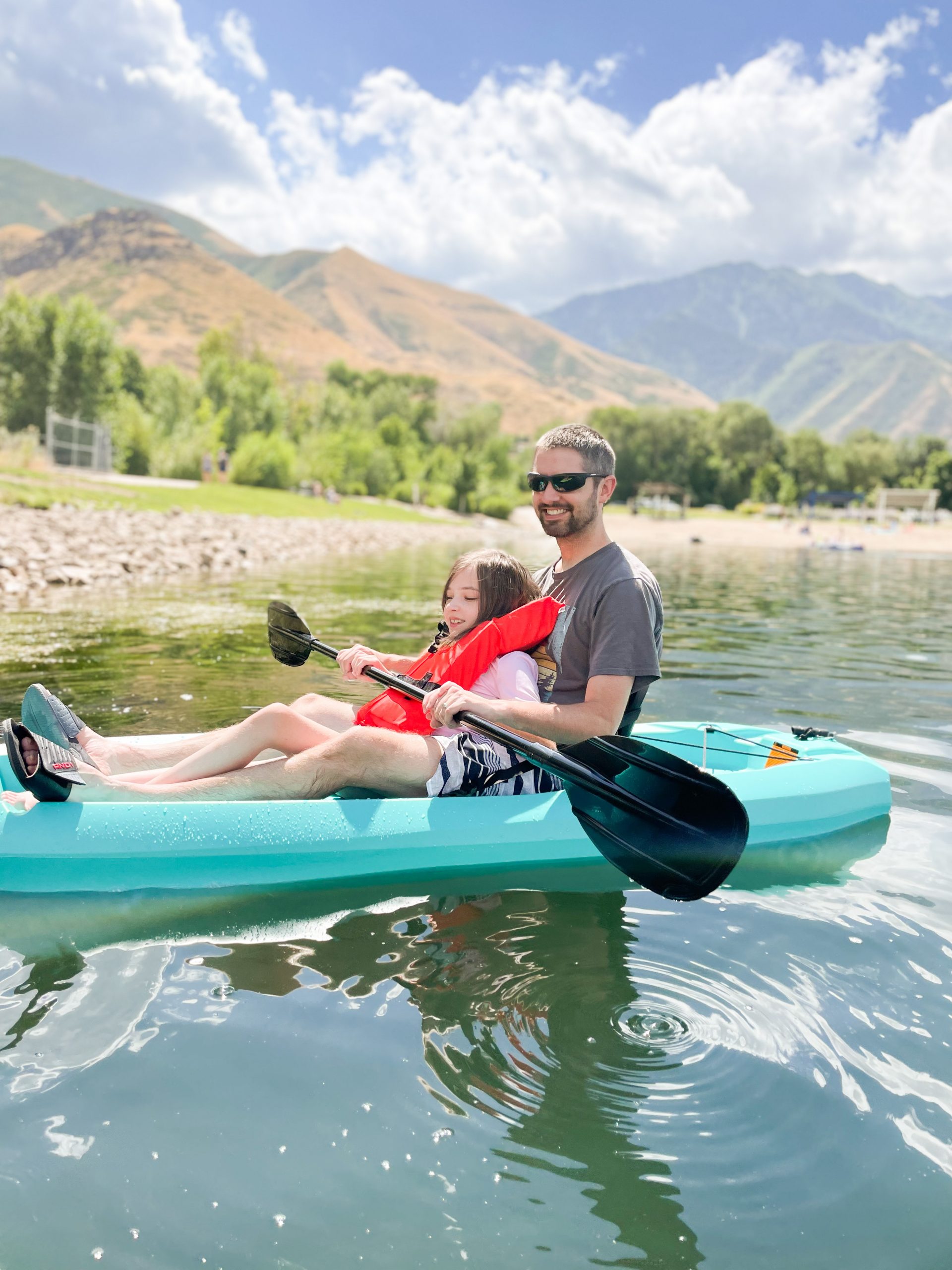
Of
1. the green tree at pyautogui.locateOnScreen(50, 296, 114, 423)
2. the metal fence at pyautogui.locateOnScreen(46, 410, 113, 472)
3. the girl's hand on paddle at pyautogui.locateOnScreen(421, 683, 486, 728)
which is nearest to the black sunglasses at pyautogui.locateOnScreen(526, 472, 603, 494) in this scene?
the girl's hand on paddle at pyautogui.locateOnScreen(421, 683, 486, 728)

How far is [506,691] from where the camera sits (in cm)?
368

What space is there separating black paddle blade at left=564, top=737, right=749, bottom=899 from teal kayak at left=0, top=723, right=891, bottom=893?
1.36 feet

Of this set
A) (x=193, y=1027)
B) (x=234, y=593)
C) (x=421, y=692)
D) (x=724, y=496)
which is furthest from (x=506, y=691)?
(x=724, y=496)

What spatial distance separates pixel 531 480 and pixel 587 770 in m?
1.10

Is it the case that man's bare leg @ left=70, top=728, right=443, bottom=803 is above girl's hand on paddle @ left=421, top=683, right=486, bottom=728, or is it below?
below

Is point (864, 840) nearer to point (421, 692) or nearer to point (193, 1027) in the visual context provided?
point (421, 692)

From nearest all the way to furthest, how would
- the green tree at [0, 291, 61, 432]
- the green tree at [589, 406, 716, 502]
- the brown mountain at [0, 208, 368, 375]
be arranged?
the green tree at [0, 291, 61, 432] → the green tree at [589, 406, 716, 502] → the brown mountain at [0, 208, 368, 375]

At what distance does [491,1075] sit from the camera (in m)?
2.52

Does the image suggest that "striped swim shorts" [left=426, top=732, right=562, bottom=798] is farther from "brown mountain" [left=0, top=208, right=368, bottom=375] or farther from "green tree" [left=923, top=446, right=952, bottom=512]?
"brown mountain" [left=0, top=208, right=368, bottom=375]

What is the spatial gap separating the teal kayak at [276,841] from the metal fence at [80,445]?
2872 cm

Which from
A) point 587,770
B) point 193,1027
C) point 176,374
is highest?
point 176,374

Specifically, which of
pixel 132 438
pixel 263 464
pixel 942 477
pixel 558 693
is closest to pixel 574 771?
pixel 558 693

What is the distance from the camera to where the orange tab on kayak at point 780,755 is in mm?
4871

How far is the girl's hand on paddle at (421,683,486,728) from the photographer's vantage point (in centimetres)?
340
